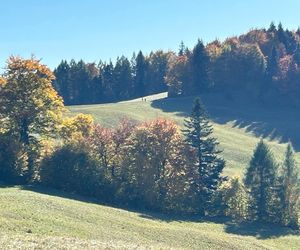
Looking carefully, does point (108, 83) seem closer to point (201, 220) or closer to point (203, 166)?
point (203, 166)

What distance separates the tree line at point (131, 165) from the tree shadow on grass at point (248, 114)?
48.9 meters

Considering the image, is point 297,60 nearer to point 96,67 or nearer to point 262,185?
point 96,67

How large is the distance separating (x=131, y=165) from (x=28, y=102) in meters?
16.2

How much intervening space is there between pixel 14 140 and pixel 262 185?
33.3 meters

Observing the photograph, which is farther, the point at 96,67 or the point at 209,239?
the point at 96,67

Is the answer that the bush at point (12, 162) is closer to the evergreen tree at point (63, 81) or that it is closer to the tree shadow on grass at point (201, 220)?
the tree shadow on grass at point (201, 220)

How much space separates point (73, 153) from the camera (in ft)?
205

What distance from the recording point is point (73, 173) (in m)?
61.8

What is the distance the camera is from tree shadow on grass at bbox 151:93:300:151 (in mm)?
118500

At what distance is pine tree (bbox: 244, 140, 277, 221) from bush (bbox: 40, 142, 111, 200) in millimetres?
19551

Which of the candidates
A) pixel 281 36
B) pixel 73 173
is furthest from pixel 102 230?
pixel 281 36

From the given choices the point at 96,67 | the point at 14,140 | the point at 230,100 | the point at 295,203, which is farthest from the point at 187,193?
the point at 96,67

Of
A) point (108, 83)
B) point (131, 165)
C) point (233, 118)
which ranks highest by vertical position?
point (108, 83)

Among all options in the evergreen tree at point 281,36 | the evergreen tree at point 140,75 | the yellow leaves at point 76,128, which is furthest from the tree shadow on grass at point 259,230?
the evergreen tree at point 281,36
